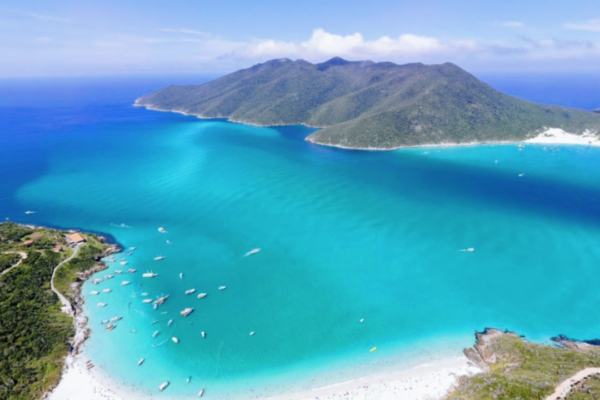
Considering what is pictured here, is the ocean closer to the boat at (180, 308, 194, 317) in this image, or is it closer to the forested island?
the boat at (180, 308, 194, 317)

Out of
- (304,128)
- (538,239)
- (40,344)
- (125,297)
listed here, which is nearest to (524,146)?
(538,239)

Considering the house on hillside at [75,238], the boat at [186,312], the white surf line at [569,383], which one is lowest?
the boat at [186,312]

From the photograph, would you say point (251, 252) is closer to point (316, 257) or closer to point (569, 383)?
point (316, 257)

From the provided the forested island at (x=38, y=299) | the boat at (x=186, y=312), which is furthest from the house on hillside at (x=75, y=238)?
the boat at (x=186, y=312)

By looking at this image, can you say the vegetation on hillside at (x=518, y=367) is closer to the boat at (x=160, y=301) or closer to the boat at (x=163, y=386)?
the boat at (x=163, y=386)

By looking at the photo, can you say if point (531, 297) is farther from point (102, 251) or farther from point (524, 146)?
point (524, 146)

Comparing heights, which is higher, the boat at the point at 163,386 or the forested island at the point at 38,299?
the forested island at the point at 38,299

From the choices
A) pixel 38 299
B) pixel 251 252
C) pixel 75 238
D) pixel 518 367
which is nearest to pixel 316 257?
pixel 251 252
